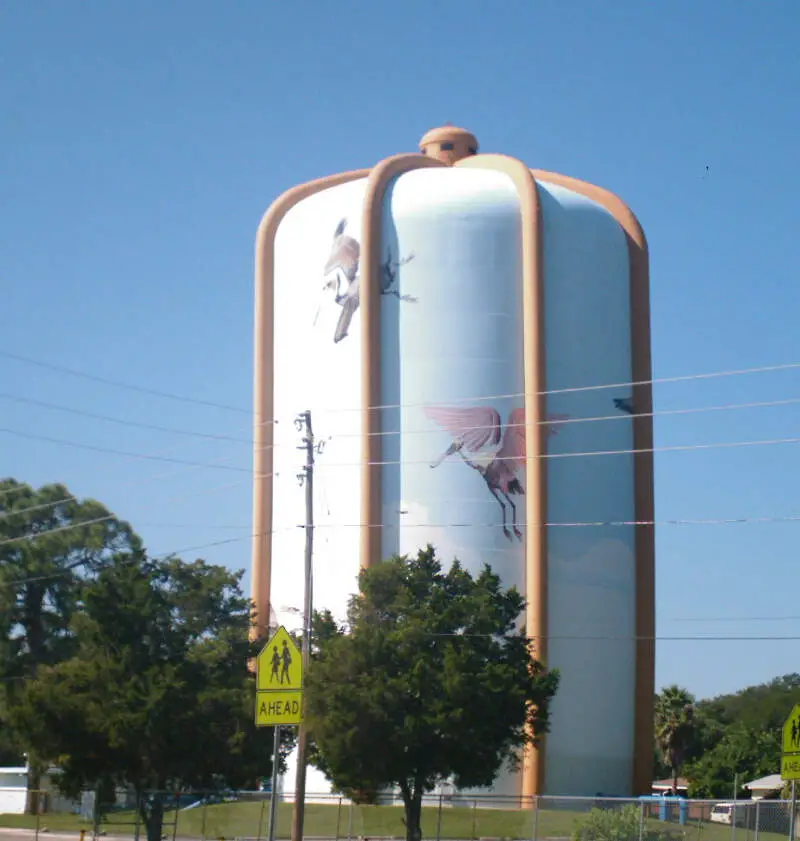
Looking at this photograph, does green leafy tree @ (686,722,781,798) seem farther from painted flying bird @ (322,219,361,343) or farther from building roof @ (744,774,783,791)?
painted flying bird @ (322,219,361,343)

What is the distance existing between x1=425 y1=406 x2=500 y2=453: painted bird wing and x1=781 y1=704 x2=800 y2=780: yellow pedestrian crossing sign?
34763 millimetres

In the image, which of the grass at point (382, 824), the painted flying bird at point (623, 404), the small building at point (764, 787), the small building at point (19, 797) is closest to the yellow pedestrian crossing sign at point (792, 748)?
the grass at point (382, 824)

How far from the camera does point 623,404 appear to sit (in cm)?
6397

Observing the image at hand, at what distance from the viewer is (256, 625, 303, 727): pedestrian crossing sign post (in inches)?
912

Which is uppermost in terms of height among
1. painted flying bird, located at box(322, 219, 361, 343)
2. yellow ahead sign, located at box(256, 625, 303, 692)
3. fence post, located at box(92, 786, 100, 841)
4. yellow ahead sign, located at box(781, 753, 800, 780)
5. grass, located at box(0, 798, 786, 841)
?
painted flying bird, located at box(322, 219, 361, 343)

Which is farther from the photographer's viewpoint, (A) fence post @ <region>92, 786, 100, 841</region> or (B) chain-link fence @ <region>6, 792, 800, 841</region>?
(A) fence post @ <region>92, 786, 100, 841</region>

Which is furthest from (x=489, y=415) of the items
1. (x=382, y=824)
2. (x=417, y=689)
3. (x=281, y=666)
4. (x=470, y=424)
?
(x=281, y=666)

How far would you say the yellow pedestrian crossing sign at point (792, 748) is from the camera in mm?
24422

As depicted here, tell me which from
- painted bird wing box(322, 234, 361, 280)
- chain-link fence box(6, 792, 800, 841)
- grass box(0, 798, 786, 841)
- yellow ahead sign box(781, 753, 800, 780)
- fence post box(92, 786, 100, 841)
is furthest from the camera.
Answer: painted bird wing box(322, 234, 361, 280)

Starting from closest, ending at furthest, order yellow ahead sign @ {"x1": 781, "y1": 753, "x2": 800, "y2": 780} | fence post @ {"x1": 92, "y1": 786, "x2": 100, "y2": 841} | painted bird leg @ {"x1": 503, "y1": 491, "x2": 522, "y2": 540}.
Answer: yellow ahead sign @ {"x1": 781, "y1": 753, "x2": 800, "y2": 780}, fence post @ {"x1": 92, "y1": 786, "x2": 100, "y2": 841}, painted bird leg @ {"x1": 503, "y1": 491, "x2": 522, "y2": 540}

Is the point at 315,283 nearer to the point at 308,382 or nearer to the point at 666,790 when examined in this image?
the point at 308,382

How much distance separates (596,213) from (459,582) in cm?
2651

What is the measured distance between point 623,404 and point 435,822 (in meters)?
22.2

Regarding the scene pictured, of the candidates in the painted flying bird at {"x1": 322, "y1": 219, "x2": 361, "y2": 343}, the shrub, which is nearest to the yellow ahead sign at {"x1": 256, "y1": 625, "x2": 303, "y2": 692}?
the shrub
